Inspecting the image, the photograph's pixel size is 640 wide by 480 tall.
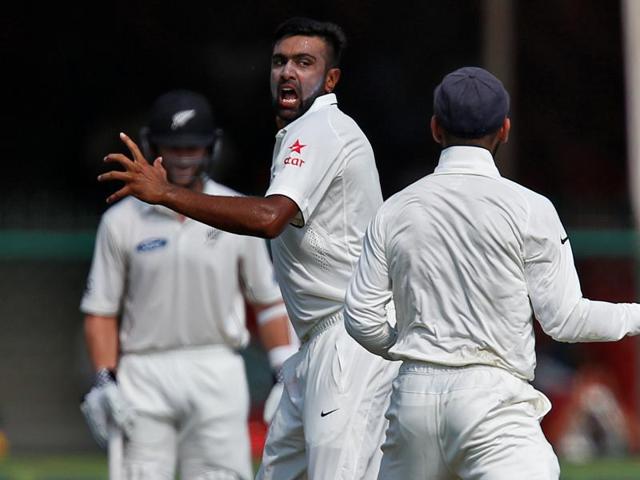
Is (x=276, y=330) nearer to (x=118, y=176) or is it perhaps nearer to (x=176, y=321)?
(x=176, y=321)

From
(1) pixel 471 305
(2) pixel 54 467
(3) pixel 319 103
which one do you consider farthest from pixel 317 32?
(2) pixel 54 467

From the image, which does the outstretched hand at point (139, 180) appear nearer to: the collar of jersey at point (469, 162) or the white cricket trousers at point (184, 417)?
the collar of jersey at point (469, 162)

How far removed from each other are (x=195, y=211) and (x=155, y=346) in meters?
2.18

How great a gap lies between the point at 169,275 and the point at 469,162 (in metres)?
2.50

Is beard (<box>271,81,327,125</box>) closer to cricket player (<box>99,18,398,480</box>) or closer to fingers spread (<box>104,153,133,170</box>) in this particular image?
cricket player (<box>99,18,398,480</box>)

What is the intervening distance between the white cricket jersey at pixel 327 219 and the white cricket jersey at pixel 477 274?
576 millimetres

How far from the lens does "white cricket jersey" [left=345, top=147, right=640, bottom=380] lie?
435 cm

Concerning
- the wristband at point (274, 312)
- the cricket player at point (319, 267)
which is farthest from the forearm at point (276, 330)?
the cricket player at point (319, 267)

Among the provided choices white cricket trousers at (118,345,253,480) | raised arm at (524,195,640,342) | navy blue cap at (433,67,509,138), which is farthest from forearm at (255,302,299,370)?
raised arm at (524,195,640,342)

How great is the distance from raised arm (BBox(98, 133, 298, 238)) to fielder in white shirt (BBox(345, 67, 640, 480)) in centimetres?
37

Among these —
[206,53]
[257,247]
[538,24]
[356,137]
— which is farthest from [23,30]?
[356,137]

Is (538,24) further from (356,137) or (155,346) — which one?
(356,137)

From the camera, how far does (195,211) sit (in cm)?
467

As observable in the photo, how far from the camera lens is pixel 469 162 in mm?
4480
